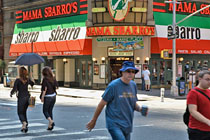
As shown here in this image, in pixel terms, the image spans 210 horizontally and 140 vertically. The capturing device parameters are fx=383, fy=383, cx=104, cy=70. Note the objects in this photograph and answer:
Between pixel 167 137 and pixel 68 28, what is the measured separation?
81.3 ft

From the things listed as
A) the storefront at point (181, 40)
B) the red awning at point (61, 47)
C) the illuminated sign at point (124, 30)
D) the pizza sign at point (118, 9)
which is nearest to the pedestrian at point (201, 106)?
the illuminated sign at point (124, 30)


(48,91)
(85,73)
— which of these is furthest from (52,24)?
(48,91)

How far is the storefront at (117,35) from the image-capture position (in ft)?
99.6

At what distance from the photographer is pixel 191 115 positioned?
6.02 metres

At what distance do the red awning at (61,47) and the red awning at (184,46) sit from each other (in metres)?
5.51

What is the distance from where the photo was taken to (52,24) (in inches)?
1422

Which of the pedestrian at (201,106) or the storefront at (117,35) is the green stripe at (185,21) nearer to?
the storefront at (117,35)

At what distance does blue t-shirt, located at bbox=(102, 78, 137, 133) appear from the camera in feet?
20.5

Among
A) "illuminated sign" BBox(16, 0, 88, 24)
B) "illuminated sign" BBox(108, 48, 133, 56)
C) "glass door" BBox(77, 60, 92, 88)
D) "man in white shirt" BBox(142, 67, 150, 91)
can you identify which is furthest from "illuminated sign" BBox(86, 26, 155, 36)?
"glass door" BBox(77, 60, 92, 88)

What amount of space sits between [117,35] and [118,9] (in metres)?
2.08

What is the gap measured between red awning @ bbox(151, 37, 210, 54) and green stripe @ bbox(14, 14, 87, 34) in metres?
6.21

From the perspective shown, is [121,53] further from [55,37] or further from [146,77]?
[55,37]

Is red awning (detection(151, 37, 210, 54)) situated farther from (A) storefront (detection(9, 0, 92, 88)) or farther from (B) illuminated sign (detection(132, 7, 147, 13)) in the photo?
(A) storefront (detection(9, 0, 92, 88))

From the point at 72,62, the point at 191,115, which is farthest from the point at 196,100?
the point at 72,62
